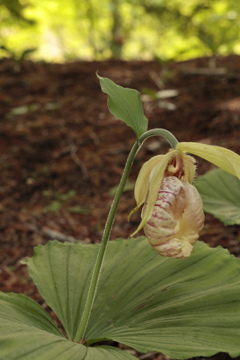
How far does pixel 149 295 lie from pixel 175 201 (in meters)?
0.39

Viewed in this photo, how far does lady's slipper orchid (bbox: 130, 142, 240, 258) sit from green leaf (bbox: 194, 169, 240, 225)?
756 millimetres

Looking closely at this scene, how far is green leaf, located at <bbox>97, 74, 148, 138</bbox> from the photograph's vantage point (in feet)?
3.96

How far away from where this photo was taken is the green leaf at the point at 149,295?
1.15m

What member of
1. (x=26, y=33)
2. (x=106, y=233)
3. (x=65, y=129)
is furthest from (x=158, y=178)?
(x=26, y=33)

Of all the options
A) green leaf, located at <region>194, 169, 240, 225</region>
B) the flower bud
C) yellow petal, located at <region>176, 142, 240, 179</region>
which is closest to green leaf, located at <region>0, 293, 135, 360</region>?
the flower bud

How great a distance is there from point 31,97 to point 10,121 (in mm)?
560

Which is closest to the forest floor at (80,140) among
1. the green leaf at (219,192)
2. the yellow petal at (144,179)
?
the green leaf at (219,192)

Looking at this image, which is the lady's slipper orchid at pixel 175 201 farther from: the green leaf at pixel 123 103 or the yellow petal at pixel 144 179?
the green leaf at pixel 123 103

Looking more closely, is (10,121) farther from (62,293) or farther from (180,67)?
(62,293)

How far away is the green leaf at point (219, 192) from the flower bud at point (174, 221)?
790mm

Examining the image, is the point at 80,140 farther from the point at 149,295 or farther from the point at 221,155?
the point at 221,155

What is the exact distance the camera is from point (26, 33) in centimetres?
883

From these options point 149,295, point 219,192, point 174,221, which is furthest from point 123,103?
point 219,192

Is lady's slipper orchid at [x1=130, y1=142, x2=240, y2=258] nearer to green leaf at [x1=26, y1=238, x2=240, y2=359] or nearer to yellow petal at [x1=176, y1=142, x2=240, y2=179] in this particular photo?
yellow petal at [x1=176, y1=142, x2=240, y2=179]
